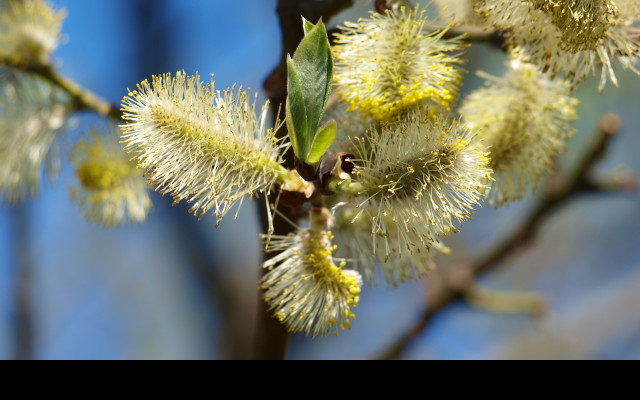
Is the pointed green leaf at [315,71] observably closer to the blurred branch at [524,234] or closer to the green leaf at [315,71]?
the green leaf at [315,71]

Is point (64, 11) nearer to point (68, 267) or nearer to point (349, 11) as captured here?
point (349, 11)

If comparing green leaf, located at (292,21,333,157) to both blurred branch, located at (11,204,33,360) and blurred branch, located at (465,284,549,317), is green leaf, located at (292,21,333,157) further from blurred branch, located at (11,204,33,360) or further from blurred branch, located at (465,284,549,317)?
blurred branch, located at (11,204,33,360)

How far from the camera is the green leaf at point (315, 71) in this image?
31.4 inches

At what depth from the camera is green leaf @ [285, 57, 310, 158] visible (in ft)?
2.56

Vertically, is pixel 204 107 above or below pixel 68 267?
below

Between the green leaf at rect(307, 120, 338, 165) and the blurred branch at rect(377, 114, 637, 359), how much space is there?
1.32m

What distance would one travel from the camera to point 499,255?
219cm

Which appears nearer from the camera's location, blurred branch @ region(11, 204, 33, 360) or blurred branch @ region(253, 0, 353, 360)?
blurred branch @ region(253, 0, 353, 360)

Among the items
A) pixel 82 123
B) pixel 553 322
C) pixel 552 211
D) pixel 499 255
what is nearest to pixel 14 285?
pixel 82 123

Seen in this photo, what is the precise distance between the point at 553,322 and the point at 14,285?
353cm

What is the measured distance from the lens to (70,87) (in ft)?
4.62

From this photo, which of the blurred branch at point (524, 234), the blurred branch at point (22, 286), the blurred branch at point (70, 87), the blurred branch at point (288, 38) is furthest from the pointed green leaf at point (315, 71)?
the blurred branch at point (22, 286)

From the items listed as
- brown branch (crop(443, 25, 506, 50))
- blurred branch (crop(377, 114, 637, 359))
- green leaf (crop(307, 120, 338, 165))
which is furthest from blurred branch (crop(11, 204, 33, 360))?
Answer: brown branch (crop(443, 25, 506, 50))

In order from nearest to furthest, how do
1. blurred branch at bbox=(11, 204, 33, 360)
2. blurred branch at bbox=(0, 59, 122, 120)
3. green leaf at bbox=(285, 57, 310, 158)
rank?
1. green leaf at bbox=(285, 57, 310, 158)
2. blurred branch at bbox=(0, 59, 122, 120)
3. blurred branch at bbox=(11, 204, 33, 360)
